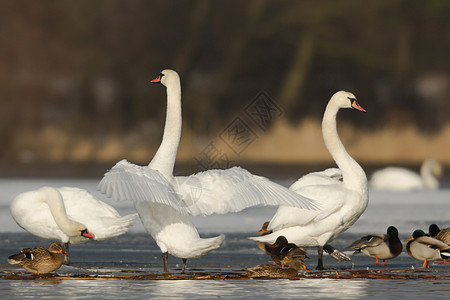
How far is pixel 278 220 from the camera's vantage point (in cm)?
816

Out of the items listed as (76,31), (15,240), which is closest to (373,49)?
(76,31)

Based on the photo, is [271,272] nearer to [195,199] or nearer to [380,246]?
[195,199]

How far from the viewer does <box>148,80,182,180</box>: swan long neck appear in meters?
7.71

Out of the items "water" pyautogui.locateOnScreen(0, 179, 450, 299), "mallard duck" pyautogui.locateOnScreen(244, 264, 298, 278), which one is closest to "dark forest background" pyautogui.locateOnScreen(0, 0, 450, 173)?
"water" pyautogui.locateOnScreen(0, 179, 450, 299)

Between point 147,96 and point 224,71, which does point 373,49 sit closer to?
point 224,71

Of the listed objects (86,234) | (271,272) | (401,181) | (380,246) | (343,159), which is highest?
(401,181)

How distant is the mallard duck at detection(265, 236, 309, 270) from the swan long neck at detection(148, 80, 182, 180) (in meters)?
1.09

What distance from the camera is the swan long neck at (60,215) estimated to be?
8281 millimetres

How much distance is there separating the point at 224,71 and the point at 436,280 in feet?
63.4

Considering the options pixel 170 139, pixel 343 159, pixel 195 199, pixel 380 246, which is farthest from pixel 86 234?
pixel 380 246

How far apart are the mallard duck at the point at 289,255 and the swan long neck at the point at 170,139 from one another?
3.57ft

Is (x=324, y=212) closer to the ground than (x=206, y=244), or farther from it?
farther from it

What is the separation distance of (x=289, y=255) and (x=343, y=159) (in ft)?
3.94

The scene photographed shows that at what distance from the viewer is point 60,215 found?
830cm
